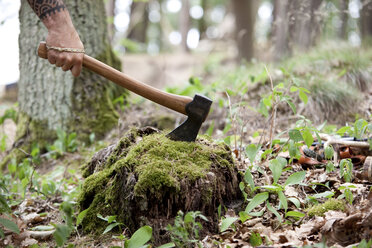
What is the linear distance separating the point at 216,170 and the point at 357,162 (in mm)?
1297

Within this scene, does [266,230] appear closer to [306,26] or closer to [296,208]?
[296,208]

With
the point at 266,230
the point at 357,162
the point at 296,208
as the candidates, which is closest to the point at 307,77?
the point at 357,162

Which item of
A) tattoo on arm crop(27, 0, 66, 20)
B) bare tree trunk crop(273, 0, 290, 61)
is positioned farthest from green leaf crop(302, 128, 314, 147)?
bare tree trunk crop(273, 0, 290, 61)

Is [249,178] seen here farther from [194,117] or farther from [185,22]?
[185,22]

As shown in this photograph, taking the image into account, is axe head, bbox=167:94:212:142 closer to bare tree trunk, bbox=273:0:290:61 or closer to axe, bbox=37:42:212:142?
axe, bbox=37:42:212:142

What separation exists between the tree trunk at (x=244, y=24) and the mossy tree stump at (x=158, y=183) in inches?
307

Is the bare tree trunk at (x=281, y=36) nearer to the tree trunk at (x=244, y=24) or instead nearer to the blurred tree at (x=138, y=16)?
the tree trunk at (x=244, y=24)

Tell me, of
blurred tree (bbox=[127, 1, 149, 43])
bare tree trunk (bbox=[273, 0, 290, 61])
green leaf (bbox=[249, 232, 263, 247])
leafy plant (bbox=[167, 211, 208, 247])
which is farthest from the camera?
blurred tree (bbox=[127, 1, 149, 43])

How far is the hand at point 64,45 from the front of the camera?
2.47 metres

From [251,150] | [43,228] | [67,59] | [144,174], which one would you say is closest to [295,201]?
[251,150]

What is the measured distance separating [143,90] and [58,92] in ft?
6.87

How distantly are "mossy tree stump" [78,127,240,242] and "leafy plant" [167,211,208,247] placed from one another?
0.14 meters

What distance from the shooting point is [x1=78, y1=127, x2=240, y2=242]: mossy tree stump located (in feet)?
6.24

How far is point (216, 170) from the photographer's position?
2.10 m
